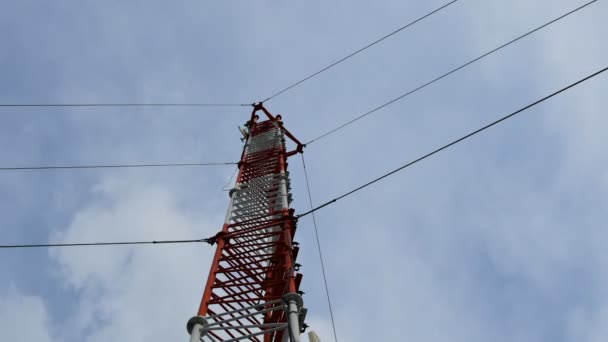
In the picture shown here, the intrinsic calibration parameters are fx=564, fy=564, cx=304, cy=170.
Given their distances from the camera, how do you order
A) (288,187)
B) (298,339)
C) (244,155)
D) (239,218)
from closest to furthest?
(298,339) → (239,218) → (288,187) → (244,155)

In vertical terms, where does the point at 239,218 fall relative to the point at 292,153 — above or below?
below

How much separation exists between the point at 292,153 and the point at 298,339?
1226 cm

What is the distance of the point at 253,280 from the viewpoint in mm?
12008

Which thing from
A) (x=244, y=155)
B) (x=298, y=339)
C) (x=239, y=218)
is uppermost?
(x=244, y=155)

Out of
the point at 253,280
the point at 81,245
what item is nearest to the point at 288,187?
the point at 253,280

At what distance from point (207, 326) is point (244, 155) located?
401 inches

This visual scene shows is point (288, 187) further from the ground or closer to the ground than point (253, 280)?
further from the ground

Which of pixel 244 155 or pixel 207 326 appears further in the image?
pixel 244 155

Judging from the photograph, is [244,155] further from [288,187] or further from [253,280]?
[253,280]

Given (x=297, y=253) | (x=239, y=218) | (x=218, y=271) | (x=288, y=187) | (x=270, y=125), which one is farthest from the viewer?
(x=270, y=125)

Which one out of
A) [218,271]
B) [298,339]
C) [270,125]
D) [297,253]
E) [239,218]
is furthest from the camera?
[270,125]

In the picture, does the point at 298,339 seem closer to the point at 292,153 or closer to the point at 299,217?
the point at 299,217

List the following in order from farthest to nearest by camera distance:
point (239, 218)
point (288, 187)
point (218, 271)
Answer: point (288, 187) < point (239, 218) < point (218, 271)

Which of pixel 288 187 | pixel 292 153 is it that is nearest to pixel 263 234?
pixel 288 187
